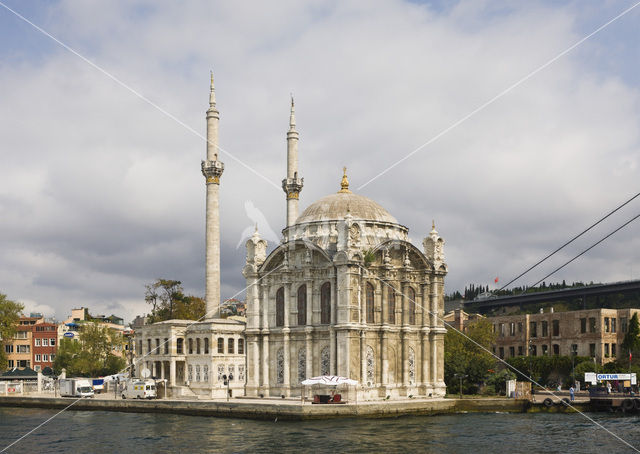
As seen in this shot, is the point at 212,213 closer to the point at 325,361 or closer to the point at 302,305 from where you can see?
the point at 302,305

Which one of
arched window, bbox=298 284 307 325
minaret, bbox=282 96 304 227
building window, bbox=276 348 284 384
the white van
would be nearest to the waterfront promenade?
the white van

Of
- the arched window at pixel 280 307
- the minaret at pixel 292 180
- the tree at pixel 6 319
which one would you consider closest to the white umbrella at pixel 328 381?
the arched window at pixel 280 307

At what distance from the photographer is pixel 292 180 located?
80.8 m

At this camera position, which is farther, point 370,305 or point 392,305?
point 392,305

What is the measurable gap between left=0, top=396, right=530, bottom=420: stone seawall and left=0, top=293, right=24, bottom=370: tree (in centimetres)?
3675

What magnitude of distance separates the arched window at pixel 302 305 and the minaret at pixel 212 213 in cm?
1251

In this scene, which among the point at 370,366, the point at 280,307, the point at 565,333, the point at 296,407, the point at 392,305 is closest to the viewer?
the point at 296,407

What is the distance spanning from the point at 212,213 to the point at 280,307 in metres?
14.4

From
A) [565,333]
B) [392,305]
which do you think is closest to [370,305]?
[392,305]

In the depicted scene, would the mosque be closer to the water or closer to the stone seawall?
the stone seawall

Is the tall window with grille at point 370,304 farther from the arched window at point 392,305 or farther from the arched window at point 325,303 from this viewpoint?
the arched window at point 325,303

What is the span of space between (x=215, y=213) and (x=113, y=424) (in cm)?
2674

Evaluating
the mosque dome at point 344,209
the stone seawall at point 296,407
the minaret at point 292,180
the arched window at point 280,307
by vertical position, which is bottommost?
the stone seawall at point 296,407

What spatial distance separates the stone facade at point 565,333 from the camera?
90750 millimetres
